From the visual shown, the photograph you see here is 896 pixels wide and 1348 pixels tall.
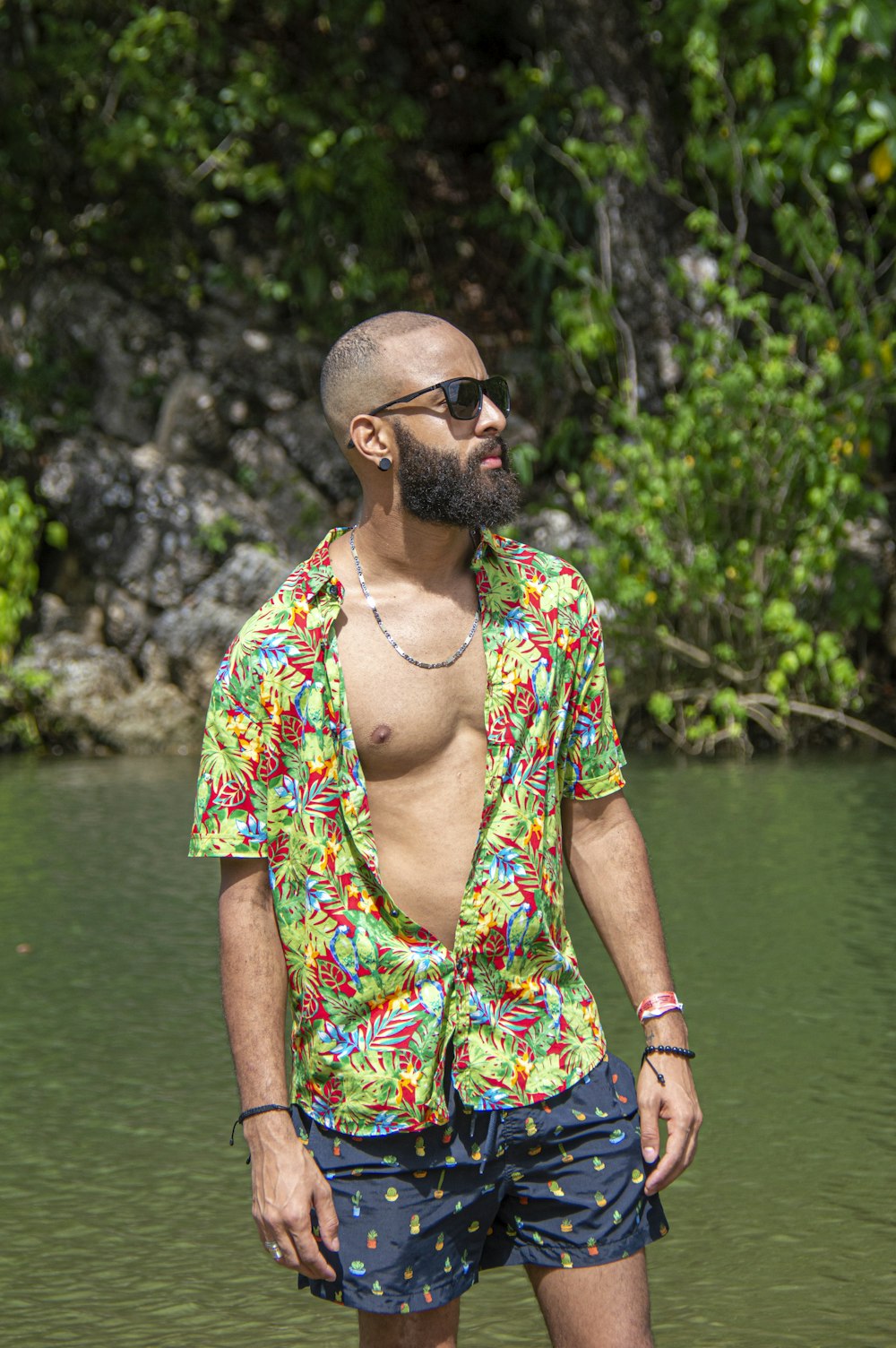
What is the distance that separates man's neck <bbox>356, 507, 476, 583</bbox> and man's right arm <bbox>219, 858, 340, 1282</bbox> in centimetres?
45

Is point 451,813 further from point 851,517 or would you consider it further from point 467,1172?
point 851,517

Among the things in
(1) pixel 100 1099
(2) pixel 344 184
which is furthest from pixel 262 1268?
(2) pixel 344 184

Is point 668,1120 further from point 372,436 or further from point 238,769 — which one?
point 372,436

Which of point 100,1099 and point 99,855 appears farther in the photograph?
point 99,855

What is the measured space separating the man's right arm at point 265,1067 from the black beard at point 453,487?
0.51 metres

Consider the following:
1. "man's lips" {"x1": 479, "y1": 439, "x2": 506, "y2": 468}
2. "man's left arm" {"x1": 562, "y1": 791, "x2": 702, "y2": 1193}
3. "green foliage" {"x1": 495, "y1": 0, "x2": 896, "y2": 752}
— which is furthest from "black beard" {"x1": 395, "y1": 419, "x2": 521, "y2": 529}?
"green foliage" {"x1": 495, "y1": 0, "x2": 896, "y2": 752}

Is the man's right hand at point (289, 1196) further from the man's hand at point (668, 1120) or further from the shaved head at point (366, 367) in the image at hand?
the shaved head at point (366, 367)

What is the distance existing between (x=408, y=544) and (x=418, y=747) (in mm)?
275

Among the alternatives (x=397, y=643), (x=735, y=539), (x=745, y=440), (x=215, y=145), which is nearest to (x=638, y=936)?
(x=397, y=643)

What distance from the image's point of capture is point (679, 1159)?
7.00ft

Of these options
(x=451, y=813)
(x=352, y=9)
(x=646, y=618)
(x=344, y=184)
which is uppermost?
(x=352, y=9)

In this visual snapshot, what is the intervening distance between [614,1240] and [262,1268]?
149 cm

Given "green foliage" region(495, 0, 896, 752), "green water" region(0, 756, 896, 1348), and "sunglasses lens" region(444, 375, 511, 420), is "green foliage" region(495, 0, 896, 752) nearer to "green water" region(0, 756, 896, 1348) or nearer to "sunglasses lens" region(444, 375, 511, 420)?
"green water" region(0, 756, 896, 1348)

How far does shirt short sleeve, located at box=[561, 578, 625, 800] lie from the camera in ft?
7.53
